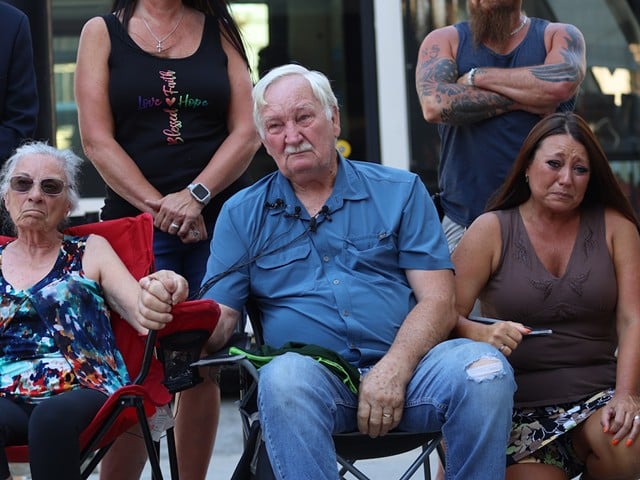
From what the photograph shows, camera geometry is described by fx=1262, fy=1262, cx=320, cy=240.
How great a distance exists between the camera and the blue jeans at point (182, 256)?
429 centimetres

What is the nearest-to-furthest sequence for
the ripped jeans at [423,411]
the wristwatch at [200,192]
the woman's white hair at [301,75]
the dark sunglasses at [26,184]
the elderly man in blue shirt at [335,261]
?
the ripped jeans at [423,411]
the elderly man in blue shirt at [335,261]
the woman's white hair at [301,75]
the dark sunglasses at [26,184]
the wristwatch at [200,192]

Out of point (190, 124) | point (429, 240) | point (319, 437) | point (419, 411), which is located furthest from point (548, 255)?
point (190, 124)

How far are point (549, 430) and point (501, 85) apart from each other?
125cm

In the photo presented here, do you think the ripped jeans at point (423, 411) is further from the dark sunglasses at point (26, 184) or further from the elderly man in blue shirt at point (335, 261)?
the dark sunglasses at point (26, 184)

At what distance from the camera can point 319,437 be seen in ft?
10.7

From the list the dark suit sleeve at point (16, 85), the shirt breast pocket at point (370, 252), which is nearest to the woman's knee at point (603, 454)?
the shirt breast pocket at point (370, 252)

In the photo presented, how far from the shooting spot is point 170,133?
4.29m

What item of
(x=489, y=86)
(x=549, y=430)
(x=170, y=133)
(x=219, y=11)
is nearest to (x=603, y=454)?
(x=549, y=430)

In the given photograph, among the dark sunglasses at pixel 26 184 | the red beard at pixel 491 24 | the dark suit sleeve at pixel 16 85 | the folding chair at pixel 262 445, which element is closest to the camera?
the folding chair at pixel 262 445

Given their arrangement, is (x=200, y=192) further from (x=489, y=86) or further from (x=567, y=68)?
(x=567, y=68)

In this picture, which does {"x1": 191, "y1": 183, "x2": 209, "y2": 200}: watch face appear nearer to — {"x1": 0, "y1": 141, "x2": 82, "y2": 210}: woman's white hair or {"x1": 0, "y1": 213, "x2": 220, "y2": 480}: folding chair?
{"x1": 0, "y1": 213, "x2": 220, "y2": 480}: folding chair

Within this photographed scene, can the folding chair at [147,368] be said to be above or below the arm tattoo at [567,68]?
below

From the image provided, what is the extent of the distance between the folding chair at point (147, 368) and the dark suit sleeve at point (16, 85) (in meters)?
0.73

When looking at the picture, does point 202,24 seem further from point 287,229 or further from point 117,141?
point 287,229
